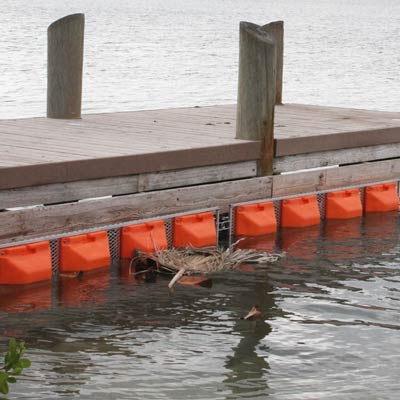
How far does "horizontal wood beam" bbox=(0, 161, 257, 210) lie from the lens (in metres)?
9.58

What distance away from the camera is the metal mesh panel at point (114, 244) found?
10.4 meters

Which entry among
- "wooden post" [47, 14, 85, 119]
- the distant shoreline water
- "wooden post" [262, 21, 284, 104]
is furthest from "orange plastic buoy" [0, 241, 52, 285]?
the distant shoreline water

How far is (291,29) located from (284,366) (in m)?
67.1

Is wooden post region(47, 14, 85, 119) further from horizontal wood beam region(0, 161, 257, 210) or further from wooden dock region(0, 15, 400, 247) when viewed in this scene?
horizontal wood beam region(0, 161, 257, 210)

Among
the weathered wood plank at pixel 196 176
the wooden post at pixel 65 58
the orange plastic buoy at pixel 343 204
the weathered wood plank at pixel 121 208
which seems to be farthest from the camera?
the orange plastic buoy at pixel 343 204

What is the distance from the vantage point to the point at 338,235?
39.2ft

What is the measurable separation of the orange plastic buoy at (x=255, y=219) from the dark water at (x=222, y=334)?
639 mm

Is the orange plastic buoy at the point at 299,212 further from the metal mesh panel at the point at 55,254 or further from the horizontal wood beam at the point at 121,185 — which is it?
the metal mesh panel at the point at 55,254

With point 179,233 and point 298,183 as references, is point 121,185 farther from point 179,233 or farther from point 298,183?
point 298,183

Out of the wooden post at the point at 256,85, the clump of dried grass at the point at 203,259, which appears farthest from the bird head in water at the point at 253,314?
the wooden post at the point at 256,85

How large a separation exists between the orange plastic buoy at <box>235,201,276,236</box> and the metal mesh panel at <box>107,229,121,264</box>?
146 centimetres

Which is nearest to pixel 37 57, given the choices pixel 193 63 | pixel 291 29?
pixel 193 63

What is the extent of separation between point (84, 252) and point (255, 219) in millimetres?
2130

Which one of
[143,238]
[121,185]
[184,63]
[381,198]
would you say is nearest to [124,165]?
[121,185]
